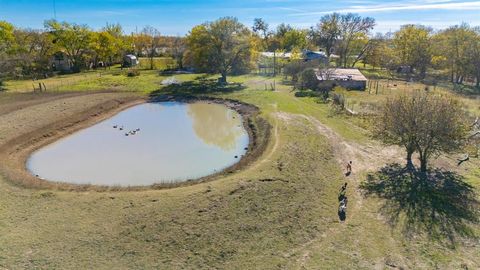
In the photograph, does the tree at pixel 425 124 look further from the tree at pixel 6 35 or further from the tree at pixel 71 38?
the tree at pixel 71 38

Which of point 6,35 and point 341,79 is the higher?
point 6,35

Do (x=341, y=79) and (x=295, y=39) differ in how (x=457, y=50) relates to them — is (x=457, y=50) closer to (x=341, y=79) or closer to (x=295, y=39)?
(x=341, y=79)

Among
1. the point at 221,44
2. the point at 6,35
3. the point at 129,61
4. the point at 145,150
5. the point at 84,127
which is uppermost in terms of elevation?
the point at 6,35

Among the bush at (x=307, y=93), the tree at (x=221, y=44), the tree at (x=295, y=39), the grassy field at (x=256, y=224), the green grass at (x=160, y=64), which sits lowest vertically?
the grassy field at (x=256, y=224)

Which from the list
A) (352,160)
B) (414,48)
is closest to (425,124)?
(352,160)

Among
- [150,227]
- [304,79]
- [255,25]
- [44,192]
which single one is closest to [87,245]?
[150,227]

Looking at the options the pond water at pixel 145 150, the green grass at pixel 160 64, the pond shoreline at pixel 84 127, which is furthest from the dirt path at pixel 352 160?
the green grass at pixel 160 64
